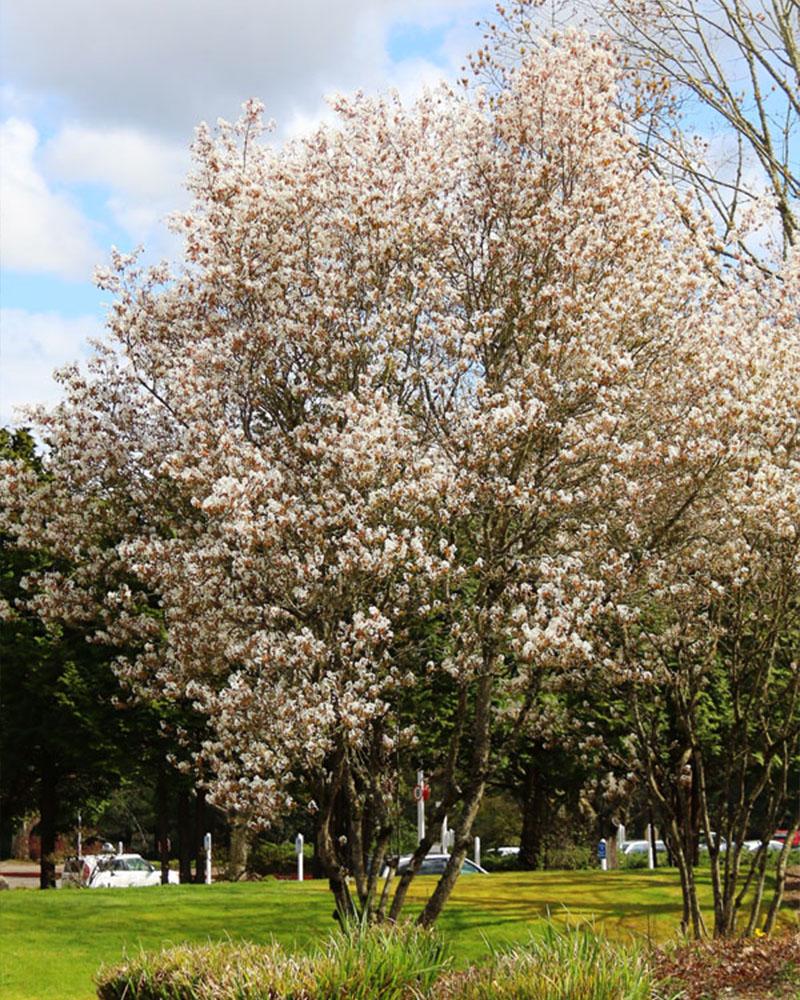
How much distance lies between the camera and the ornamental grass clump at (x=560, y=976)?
823 cm

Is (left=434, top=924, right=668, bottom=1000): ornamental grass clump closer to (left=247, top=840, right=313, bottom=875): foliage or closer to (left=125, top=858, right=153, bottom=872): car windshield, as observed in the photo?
(left=125, top=858, right=153, bottom=872): car windshield

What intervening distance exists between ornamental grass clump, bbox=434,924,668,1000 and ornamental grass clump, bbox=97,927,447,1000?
1.05 ft

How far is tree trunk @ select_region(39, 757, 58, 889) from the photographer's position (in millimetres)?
30594

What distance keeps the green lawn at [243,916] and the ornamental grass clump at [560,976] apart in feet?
18.9

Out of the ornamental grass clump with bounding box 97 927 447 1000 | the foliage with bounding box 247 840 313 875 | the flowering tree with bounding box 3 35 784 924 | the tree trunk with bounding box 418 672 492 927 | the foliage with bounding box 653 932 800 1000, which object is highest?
the flowering tree with bounding box 3 35 784 924

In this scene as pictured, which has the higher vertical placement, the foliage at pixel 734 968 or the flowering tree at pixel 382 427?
the flowering tree at pixel 382 427

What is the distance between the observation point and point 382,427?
485 inches

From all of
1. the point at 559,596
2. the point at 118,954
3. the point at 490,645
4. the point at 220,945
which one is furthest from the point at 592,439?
the point at 118,954

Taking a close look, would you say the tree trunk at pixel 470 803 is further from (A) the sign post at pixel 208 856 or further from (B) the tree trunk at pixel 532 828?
(A) the sign post at pixel 208 856

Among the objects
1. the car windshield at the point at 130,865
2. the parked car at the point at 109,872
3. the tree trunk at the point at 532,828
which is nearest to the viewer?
the tree trunk at the point at 532,828

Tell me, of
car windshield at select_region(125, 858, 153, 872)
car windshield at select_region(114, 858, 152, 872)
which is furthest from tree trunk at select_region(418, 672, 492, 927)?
car windshield at select_region(125, 858, 153, 872)

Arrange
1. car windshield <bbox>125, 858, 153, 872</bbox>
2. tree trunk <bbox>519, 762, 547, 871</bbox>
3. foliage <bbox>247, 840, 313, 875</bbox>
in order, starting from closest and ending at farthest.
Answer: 1. tree trunk <bbox>519, 762, 547, 871</bbox>
2. car windshield <bbox>125, 858, 153, 872</bbox>
3. foliage <bbox>247, 840, 313, 875</bbox>

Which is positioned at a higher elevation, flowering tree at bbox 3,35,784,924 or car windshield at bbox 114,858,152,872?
flowering tree at bbox 3,35,784,924

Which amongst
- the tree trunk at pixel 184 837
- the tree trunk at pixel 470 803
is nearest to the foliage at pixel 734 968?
the tree trunk at pixel 470 803
